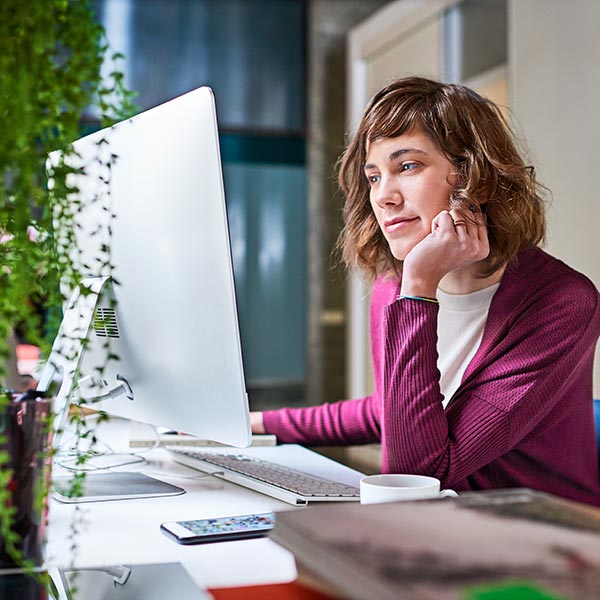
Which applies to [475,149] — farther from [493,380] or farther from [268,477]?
[268,477]

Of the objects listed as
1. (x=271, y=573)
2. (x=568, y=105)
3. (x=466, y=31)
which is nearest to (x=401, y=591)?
(x=271, y=573)

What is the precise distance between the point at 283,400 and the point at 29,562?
3553 millimetres

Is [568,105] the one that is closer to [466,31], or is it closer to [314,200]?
[466,31]

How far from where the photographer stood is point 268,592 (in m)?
0.68

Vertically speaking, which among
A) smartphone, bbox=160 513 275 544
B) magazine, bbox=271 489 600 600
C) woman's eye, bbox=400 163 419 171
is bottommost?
smartphone, bbox=160 513 275 544

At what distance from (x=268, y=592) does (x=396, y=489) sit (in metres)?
0.21

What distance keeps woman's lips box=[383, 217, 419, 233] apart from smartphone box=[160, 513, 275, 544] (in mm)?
561

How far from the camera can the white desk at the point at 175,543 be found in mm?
757

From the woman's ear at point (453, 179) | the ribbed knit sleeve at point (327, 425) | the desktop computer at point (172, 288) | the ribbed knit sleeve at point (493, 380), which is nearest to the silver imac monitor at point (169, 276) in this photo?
the desktop computer at point (172, 288)

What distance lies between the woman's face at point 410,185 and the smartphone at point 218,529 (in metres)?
0.56

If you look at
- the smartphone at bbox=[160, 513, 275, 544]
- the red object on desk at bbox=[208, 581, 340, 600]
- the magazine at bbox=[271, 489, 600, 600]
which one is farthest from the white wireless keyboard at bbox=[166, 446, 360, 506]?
the magazine at bbox=[271, 489, 600, 600]

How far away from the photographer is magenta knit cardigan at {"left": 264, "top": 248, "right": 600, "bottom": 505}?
3.69ft

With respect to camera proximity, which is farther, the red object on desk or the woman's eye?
the woman's eye

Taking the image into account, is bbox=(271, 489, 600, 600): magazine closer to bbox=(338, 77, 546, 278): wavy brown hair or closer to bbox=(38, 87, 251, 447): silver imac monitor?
bbox=(38, 87, 251, 447): silver imac monitor
